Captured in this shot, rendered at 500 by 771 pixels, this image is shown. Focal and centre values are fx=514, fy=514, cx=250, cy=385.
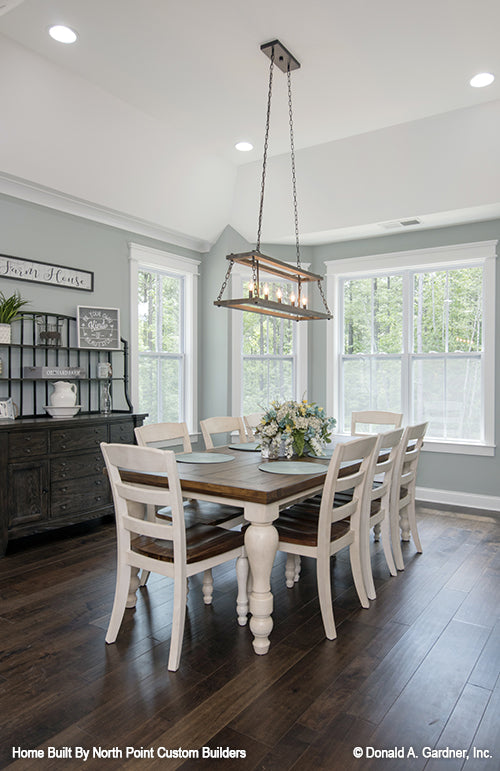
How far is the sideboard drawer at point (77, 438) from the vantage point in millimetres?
3936

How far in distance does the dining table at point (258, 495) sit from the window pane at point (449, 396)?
9.93ft

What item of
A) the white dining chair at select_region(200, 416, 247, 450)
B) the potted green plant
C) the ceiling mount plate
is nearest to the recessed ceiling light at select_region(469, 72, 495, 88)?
the ceiling mount plate

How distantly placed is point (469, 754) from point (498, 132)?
14.0 feet

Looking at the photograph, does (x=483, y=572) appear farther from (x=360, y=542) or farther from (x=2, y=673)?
(x=2, y=673)

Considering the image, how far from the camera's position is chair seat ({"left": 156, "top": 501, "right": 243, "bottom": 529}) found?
9.18 ft

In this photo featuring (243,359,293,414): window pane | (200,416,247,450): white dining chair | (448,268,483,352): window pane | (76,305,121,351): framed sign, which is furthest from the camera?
(243,359,293,414): window pane

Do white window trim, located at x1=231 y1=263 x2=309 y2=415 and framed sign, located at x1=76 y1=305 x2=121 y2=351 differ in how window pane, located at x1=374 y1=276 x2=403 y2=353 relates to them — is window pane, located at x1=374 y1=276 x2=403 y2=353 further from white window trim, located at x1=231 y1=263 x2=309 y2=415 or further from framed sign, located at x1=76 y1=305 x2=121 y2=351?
framed sign, located at x1=76 y1=305 x2=121 y2=351

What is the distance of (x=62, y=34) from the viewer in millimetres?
3191

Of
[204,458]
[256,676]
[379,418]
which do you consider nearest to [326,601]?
[256,676]

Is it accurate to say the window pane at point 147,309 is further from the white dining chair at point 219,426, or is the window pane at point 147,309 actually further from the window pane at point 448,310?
the window pane at point 448,310

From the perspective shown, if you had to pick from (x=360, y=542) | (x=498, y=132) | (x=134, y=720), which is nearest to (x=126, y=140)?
(x=498, y=132)

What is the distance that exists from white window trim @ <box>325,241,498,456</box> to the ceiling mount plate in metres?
2.58

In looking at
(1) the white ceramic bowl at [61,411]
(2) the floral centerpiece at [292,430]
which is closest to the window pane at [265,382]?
(1) the white ceramic bowl at [61,411]

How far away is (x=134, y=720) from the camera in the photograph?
187 centimetres
